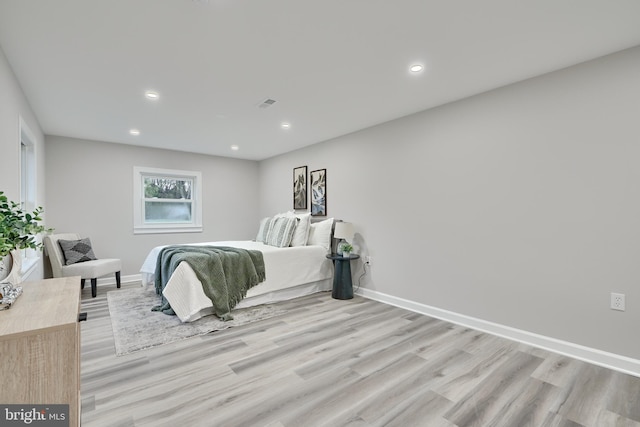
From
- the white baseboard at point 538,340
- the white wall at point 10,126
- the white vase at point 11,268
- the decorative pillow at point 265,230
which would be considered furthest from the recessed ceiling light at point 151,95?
the white baseboard at point 538,340

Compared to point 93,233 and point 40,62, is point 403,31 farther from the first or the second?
point 93,233

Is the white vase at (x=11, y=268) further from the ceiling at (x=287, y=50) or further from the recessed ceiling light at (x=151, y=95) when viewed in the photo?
the recessed ceiling light at (x=151, y=95)

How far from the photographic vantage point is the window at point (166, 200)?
5203 mm

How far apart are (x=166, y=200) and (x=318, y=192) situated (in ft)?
9.44

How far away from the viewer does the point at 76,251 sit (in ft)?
13.9

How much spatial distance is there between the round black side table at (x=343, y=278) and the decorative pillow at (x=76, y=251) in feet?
11.7

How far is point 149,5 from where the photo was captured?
175 cm

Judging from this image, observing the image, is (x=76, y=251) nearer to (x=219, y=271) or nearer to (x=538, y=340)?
(x=219, y=271)

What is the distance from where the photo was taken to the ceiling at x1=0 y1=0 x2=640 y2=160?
1801mm

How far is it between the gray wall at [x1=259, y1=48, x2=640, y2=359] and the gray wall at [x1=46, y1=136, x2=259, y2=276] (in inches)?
137

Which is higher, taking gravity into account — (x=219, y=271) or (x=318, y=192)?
(x=318, y=192)

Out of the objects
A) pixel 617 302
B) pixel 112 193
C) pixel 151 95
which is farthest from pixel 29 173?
pixel 617 302

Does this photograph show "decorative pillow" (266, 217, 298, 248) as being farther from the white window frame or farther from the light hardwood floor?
the white window frame

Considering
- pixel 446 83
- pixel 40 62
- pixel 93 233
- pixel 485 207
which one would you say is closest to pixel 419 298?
pixel 485 207
